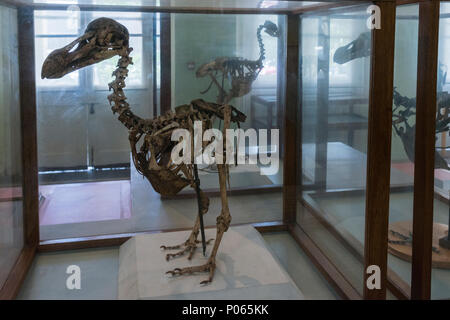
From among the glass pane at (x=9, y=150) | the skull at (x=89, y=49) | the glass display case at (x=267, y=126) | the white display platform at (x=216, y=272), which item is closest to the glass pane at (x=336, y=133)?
the glass display case at (x=267, y=126)

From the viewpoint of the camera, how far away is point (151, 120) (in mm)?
2059

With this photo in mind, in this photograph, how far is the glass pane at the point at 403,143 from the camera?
2.14 meters

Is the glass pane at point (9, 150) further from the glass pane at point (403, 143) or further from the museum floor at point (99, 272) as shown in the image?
the glass pane at point (403, 143)

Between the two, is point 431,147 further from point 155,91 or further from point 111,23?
point 111,23

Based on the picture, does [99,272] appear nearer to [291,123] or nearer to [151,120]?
[151,120]

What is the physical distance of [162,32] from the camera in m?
2.19

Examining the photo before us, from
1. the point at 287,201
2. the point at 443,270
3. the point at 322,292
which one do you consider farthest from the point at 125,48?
the point at 443,270

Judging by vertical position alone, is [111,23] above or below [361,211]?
above

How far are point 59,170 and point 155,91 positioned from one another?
59 centimetres

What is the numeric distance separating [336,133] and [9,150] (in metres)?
1.44

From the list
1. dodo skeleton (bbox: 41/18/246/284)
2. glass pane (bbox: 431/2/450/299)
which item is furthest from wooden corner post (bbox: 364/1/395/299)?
dodo skeleton (bbox: 41/18/246/284)

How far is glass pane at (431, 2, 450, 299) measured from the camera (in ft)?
6.95

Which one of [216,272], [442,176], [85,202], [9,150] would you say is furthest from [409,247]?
[9,150]

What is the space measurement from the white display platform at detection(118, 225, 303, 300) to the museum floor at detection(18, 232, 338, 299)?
0.05 meters
